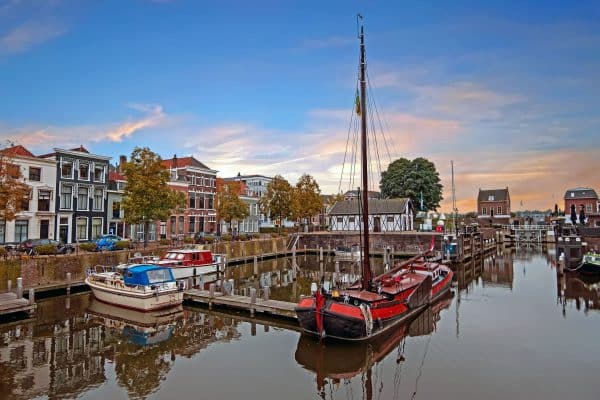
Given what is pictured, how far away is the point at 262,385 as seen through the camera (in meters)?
13.4

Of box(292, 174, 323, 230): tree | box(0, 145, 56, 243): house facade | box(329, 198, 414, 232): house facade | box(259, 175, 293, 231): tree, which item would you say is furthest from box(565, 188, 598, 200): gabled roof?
box(0, 145, 56, 243): house facade

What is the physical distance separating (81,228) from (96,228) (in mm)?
1587

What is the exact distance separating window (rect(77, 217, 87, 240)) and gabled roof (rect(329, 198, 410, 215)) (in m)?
38.1

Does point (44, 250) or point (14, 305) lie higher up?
point (44, 250)

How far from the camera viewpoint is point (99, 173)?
42.8 m

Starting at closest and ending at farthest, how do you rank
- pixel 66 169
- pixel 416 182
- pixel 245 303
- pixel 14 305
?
pixel 14 305 < pixel 245 303 < pixel 66 169 < pixel 416 182

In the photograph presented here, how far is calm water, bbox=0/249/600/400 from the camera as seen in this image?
43.0ft

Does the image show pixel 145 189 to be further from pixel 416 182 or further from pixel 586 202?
pixel 586 202

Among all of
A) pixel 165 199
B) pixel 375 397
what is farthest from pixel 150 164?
pixel 375 397

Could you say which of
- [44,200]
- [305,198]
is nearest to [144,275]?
[44,200]

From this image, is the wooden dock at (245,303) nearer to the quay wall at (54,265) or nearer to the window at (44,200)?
the quay wall at (54,265)

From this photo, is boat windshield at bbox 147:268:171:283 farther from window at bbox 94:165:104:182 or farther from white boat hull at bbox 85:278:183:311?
window at bbox 94:165:104:182

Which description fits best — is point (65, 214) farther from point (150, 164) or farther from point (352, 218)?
point (352, 218)

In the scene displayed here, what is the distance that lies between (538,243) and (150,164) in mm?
74215
